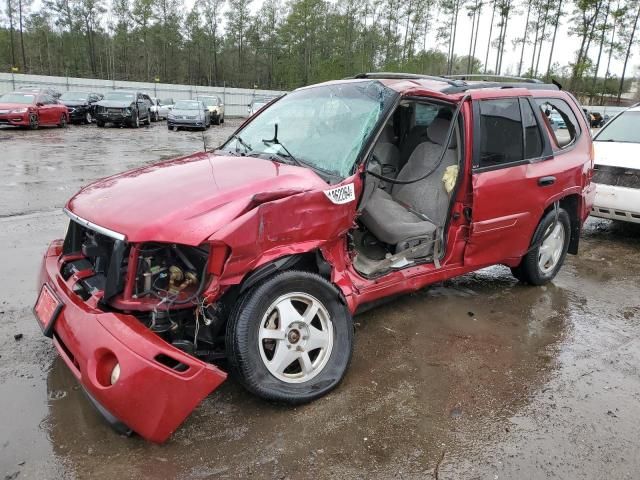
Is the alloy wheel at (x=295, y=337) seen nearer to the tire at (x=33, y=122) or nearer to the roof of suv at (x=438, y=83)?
the roof of suv at (x=438, y=83)

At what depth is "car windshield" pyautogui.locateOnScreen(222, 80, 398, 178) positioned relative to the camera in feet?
11.3

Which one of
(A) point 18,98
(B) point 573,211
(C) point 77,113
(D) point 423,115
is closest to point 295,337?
(D) point 423,115

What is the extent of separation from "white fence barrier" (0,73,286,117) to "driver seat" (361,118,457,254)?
3558 centimetres

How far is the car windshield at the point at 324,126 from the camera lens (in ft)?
11.3

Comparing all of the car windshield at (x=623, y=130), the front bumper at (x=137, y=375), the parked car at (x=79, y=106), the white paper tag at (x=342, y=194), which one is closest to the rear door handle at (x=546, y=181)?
the white paper tag at (x=342, y=194)

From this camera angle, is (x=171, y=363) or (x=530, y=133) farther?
(x=530, y=133)

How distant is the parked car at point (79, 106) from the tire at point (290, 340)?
76.6 ft

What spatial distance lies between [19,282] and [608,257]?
6.48 metres

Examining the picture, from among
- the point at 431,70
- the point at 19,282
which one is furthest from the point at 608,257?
the point at 431,70

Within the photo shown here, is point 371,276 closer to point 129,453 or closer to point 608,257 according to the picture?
point 129,453

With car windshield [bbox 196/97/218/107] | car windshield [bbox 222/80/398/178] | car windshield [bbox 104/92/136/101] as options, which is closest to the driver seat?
car windshield [bbox 222/80/398/178]

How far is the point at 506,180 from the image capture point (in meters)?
4.10

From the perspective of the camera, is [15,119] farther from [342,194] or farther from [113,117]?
[342,194]

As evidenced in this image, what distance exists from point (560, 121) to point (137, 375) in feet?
13.5
